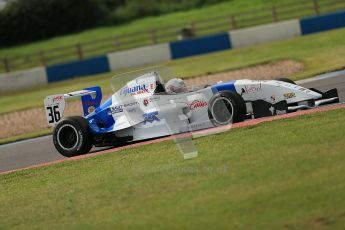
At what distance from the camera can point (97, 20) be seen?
48062 mm

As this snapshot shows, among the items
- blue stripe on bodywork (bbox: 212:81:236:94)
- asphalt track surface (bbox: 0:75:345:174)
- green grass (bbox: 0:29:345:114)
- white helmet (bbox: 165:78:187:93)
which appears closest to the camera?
blue stripe on bodywork (bbox: 212:81:236:94)

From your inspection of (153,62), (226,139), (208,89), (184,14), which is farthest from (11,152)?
(184,14)

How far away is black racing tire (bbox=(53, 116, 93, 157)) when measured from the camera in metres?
12.5

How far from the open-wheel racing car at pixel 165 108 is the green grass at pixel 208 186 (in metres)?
0.75

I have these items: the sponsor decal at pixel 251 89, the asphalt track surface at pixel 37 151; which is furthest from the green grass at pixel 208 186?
the asphalt track surface at pixel 37 151

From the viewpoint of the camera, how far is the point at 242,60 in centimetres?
2594

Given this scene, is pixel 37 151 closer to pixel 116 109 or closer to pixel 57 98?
pixel 57 98

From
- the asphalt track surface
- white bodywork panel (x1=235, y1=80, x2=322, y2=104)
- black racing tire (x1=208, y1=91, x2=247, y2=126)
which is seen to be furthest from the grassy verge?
black racing tire (x1=208, y1=91, x2=247, y2=126)

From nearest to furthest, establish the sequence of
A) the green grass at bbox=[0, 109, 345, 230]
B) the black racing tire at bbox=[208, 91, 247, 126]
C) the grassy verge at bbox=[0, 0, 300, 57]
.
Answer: the green grass at bbox=[0, 109, 345, 230]
the black racing tire at bbox=[208, 91, 247, 126]
the grassy verge at bbox=[0, 0, 300, 57]

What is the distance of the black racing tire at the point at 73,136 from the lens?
12.5m

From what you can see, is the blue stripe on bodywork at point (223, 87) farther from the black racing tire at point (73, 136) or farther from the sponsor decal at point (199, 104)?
the black racing tire at point (73, 136)

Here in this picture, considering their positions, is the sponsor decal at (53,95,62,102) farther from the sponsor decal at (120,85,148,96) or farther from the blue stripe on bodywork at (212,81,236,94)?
the blue stripe on bodywork at (212,81,236,94)

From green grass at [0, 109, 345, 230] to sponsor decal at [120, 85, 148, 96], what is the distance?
3.93 ft

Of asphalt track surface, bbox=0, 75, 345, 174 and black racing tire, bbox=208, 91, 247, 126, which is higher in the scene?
black racing tire, bbox=208, 91, 247, 126
